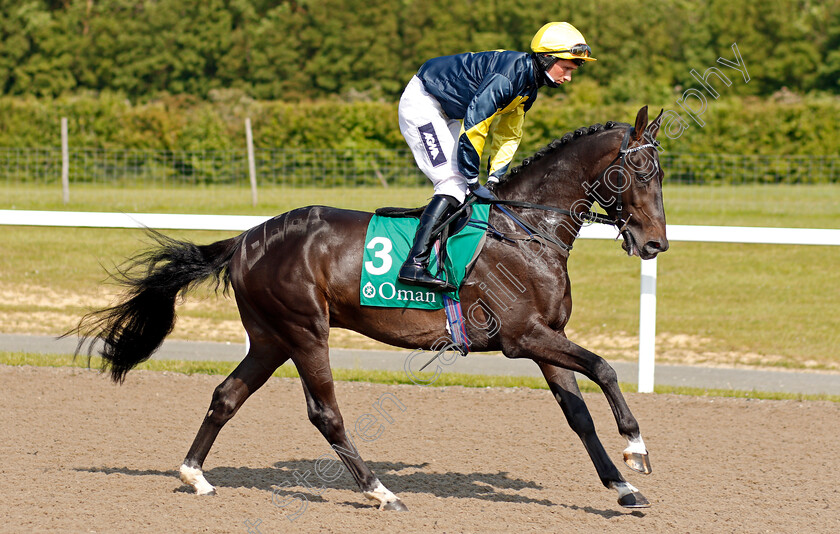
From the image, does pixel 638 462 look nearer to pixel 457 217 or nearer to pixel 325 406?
pixel 457 217

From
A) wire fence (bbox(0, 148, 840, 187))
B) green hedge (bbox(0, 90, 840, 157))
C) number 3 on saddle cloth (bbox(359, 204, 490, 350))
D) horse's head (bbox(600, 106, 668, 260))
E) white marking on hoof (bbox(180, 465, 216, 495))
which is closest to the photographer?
horse's head (bbox(600, 106, 668, 260))

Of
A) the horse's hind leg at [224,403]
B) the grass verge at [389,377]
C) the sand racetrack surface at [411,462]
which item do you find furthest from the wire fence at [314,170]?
the horse's hind leg at [224,403]

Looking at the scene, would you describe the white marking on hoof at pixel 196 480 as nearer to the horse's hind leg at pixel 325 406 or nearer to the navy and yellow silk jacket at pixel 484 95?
the horse's hind leg at pixel 325 406

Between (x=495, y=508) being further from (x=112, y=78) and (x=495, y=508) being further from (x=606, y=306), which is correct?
(x=112, y=78)

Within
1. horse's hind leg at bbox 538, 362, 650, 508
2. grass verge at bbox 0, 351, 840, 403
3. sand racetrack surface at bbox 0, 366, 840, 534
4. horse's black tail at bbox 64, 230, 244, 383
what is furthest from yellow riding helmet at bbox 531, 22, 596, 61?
grass verge at bbox 0, 351, 840, 403

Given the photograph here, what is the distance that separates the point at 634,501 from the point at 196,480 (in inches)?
81.8

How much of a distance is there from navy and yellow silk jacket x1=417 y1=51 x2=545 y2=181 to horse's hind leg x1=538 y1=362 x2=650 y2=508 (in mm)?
1022

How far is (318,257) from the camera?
4629 mm

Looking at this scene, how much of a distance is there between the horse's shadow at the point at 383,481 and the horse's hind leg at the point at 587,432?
312 millimetres

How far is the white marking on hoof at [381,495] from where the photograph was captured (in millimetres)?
4398

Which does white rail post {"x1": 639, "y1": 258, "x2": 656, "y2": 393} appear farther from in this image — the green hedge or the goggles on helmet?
the green hedge

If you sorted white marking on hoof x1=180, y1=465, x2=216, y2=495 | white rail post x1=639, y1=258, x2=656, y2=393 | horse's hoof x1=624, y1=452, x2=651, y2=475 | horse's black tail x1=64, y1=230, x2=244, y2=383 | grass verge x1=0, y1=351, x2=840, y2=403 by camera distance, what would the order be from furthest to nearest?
grass verge x1=0, y1=351, x2=840, y2=403, white rail post x1=639, y1=258, x2=656, y2=393, horse's black tail x1=64, y1=230, x2=244, y2=383, white marking on hoof x1=180, y1=465, x2=216, y2=495, horse's hoof x1=624, y1=452, x2=651, y2=475

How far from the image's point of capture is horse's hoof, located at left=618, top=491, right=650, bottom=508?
4.34 metres

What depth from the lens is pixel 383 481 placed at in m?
4.93
